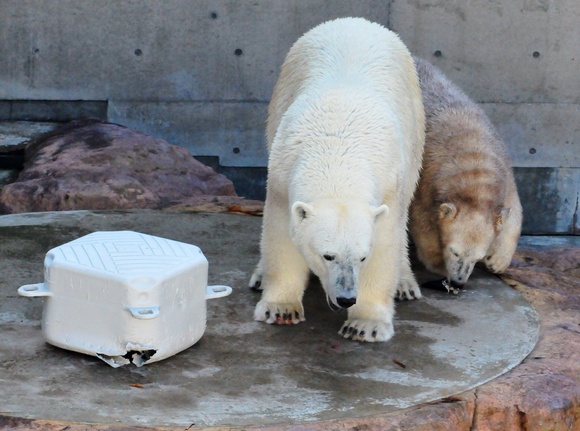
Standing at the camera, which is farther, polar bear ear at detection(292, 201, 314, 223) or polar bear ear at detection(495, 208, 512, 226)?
polar bear ear at detection(495, 208, 512, 226)

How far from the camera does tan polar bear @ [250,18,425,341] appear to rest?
157 inches

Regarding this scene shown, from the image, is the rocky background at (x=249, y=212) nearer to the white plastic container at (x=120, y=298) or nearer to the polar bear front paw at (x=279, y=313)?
the white plastic container at (x=120, y=298)

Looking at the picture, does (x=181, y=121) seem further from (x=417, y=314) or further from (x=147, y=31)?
(x=417, y=314)

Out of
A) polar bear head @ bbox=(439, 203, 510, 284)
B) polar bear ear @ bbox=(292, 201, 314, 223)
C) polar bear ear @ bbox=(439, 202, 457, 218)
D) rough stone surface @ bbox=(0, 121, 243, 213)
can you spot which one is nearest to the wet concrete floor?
polar bear head @ bbox=(439, 203, 510, 284)

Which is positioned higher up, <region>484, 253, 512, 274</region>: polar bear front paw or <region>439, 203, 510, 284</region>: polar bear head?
<region>439, 203, 510, 284</region>: polar bear head

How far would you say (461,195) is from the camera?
18.2 ft

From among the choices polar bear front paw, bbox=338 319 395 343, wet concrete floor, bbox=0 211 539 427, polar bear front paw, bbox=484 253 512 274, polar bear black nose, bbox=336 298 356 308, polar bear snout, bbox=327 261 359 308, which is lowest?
wet concrete floor, bbox=0 211 539 427

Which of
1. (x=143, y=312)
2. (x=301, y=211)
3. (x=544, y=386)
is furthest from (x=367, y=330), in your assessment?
(x=143, y=312)

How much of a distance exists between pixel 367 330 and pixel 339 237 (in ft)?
1.91

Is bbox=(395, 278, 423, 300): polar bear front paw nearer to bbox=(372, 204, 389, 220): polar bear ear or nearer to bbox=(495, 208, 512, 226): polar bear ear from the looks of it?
bbox=(495, 208, 512, 226): polar bear ear

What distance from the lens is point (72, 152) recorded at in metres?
7.16

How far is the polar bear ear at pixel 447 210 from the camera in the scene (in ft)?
17.8

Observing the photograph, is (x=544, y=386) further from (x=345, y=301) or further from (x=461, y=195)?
(x=461, y=195)

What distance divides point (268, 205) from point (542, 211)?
4.73 m
